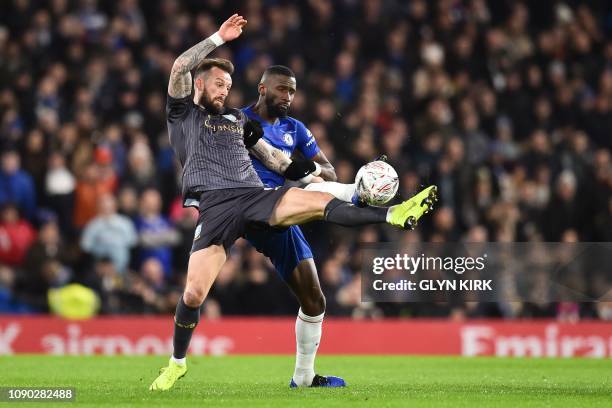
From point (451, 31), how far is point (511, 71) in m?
1.21

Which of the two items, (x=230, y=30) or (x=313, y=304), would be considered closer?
(x=230, y=30)

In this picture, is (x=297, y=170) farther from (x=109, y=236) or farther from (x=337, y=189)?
(x=109, y=236)

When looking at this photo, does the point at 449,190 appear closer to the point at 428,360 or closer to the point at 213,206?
the point at 428,360

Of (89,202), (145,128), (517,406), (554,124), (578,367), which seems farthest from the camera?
(554,124)

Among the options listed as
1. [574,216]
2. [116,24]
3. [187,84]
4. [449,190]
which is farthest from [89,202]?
[187,84]

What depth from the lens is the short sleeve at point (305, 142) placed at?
408 inches

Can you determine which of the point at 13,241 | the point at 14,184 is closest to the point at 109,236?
the point at 13,241

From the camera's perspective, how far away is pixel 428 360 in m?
14.8

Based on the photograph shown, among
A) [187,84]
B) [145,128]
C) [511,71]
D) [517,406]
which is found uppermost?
[511,71]

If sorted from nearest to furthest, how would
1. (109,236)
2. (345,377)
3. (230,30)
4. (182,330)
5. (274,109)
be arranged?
(182,330), (230,30), (274,109), (345,377), (109,236)

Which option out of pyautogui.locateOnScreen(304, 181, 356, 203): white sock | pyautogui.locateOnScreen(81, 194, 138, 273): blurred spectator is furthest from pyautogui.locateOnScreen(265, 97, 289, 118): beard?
pyautogui.locateOnScreen(81, 194, 138, 273): blurred spectator

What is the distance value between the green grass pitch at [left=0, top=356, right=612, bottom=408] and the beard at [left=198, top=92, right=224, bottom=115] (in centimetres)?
219

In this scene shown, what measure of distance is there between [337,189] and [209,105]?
1.23 meters

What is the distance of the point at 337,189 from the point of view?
30.7 ft
